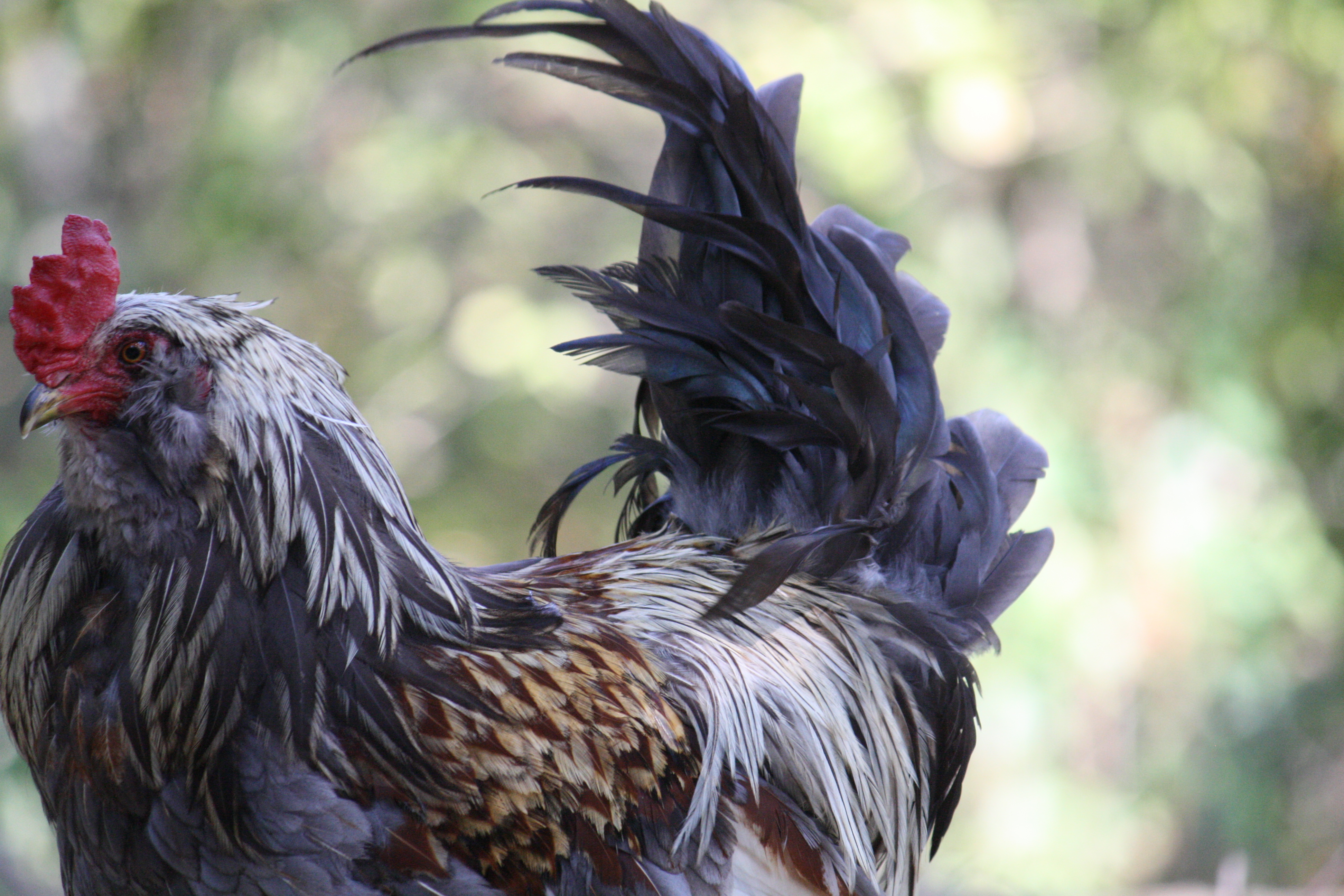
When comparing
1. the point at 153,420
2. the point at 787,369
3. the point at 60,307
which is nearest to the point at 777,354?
the point at 787,369

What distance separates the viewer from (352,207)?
304 inches

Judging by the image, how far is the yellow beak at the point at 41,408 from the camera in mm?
1736

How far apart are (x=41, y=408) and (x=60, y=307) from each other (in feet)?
0.65

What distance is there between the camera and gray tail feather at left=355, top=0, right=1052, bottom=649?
2.32 metres

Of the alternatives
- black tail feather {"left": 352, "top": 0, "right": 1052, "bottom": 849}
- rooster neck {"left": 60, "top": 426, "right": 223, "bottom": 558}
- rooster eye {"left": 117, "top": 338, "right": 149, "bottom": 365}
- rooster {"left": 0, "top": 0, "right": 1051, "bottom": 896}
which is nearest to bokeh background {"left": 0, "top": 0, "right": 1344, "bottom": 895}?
black tail feather {"left": 352, "top": 0, "right": 1052, "bottom": 849}

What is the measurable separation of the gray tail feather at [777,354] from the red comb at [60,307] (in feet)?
2.64

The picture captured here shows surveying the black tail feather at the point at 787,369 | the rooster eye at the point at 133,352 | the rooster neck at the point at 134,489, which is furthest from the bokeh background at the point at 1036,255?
the rooster eye at the point at 133,352

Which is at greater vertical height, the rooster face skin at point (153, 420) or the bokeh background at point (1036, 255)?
the bokeh background at point (1036, 255)

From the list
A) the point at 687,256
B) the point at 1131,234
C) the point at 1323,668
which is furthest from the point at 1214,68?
the point at 687,256

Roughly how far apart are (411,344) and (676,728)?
21.3 feet

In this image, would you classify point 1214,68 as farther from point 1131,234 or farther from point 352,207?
point 352,207

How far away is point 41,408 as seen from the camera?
5.71 ft

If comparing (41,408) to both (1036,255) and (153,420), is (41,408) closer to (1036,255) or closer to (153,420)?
(153,420)

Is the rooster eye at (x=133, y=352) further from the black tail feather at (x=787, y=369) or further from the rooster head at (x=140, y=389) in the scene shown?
the black tail feather at (x=787, y=369)
